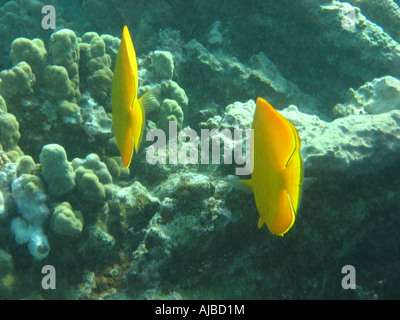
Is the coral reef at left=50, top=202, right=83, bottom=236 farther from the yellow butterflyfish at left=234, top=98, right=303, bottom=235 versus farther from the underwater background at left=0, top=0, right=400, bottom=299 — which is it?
the yellow butterflyfish at left=234, top=98, right=303, bottom=235

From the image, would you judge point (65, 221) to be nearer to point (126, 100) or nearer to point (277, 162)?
point (126, 100)

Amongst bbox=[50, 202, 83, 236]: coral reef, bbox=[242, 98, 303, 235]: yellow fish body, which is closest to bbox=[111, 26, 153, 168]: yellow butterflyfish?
bbox=[242, 98, 303, 235]: yellow fish body

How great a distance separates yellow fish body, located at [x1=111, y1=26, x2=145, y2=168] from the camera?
1.08m

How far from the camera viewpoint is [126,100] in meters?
1.11

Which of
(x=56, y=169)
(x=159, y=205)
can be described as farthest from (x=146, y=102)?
(x=159, y=205)

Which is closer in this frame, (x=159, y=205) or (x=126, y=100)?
(x=126, y=100)

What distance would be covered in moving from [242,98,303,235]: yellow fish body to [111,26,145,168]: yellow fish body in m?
0.50

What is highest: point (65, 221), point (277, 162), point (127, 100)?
point (127, 100)

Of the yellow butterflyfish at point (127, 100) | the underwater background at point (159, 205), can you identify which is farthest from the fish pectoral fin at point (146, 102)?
the underwater background at point (159, 205)

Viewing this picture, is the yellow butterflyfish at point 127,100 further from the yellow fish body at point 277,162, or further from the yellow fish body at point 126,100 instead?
the yellow fish body at point 277,162

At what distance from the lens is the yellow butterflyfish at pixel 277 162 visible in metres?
1.01

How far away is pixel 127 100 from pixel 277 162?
654mm
